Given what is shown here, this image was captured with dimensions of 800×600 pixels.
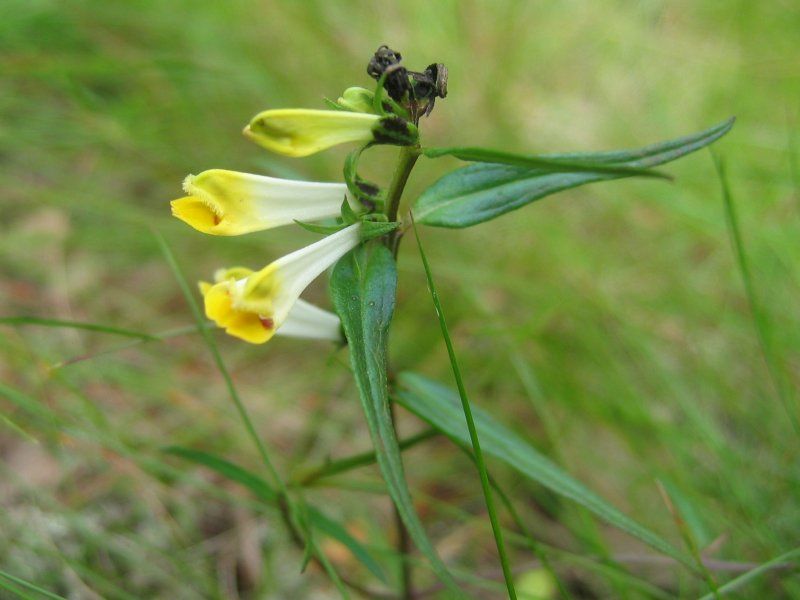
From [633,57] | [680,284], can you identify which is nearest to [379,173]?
[680,284]

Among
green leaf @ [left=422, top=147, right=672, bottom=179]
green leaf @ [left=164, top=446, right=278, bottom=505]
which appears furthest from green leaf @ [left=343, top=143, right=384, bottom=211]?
green leaf @ [left=164, top=446, right=278, bottom=505]

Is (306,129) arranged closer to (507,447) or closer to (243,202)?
(243,202)

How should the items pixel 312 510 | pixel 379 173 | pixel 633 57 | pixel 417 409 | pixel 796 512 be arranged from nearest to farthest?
pixel 417 409
pixel 312 510
pixel 796 512
pixel 379 173
pixel 633 57

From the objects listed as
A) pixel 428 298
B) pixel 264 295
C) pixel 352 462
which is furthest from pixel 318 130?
pixel 428 298

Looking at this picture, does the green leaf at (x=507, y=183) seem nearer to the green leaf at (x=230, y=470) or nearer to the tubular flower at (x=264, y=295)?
the tubular flower at (x=264, y=295)

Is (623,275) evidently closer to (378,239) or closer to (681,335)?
(681,335)
